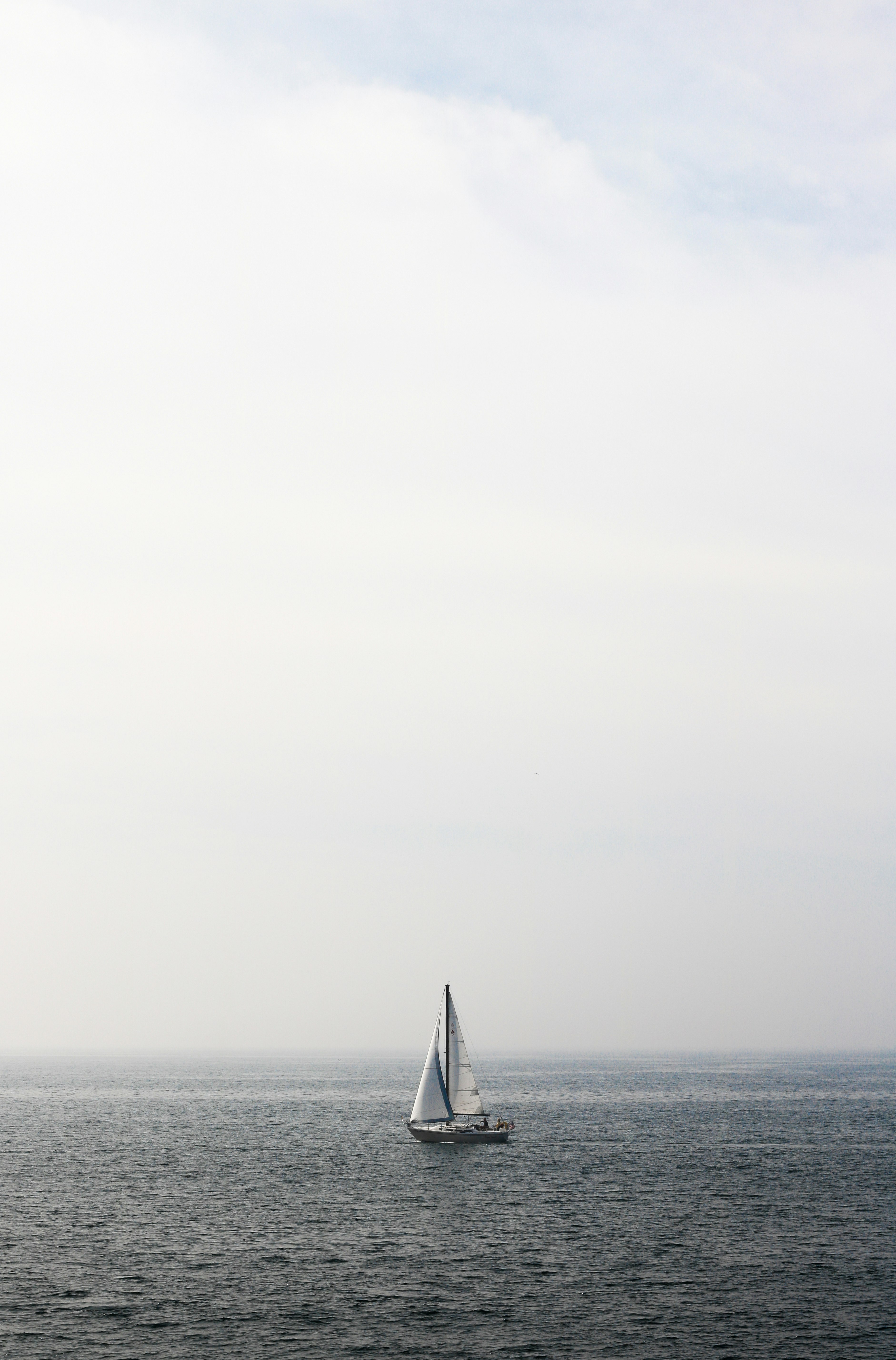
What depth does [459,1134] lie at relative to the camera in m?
122

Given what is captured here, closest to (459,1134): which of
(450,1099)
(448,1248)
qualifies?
(450,1099)

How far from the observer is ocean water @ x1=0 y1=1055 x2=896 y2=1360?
55438 mm

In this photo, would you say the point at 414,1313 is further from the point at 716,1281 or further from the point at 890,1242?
the point at 890,1242

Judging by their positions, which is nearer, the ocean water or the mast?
the ocean water

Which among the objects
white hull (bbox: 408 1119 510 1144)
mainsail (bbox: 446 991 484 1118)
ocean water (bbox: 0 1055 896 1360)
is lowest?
ocean water (bbox: 0 1055 896 1360)

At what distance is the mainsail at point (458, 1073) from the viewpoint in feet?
410

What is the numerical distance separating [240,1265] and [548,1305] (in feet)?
64.9

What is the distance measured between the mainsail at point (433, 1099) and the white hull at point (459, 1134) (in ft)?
3.67

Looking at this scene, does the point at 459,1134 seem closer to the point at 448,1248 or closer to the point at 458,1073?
the point at 458,1073

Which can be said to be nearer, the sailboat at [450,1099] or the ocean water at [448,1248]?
the ocean water at [448,1248]

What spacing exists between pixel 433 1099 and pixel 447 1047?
19.1ft

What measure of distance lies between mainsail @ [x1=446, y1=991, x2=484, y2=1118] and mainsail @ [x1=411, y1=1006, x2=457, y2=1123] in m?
0.44

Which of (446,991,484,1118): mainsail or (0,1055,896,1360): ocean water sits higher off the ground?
(446,991,484,1118): mainsail

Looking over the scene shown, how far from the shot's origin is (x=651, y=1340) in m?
54.7
